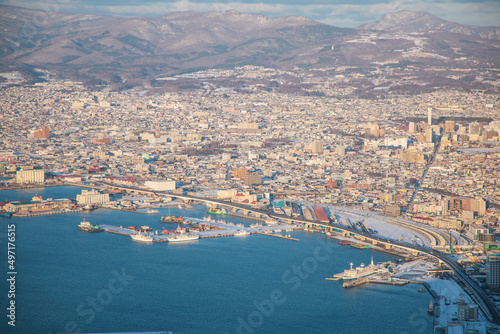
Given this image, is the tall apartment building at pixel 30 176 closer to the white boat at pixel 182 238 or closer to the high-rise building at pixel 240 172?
the high-rise building at pixel 240 172

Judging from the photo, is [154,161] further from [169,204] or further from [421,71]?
[421,71]

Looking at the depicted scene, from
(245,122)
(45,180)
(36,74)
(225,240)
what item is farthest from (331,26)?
(225,240)

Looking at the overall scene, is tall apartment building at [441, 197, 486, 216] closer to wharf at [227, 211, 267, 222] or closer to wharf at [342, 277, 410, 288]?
wharf at [227, 211, 267, 222]

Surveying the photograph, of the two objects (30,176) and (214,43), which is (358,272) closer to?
(30,176)

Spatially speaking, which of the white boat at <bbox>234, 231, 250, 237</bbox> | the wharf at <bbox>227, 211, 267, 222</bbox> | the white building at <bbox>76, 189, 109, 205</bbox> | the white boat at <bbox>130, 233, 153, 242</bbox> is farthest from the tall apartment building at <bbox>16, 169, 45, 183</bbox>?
the white boat at <bbox>234, 231, 250, 237</bbox>

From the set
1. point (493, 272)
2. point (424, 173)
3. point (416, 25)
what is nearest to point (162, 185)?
point (424, 173)

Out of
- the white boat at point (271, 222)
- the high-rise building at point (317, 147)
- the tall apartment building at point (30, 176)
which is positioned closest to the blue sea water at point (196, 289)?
the white boat at point (271, 222)
